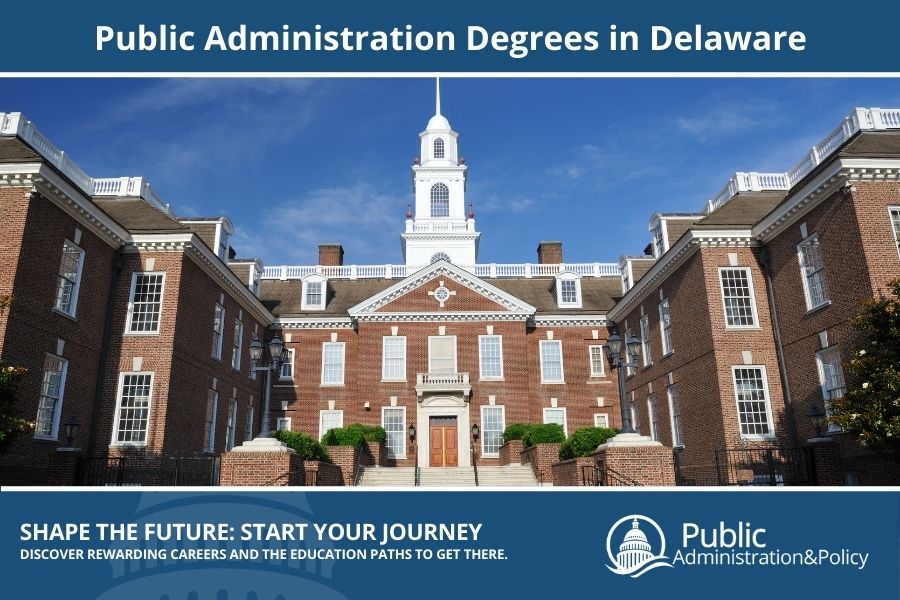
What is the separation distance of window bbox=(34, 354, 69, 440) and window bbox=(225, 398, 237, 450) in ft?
28.3

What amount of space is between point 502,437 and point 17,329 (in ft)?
65.7

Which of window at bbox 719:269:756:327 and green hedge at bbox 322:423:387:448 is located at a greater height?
window at bbox 719:269:756:327

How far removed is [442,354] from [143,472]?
15.7m

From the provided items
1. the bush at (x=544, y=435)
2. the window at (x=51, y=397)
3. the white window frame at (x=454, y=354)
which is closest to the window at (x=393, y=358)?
the white window frame at (x=454, y=354)

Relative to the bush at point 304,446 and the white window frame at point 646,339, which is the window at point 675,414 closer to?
the white window frame at point 646,339

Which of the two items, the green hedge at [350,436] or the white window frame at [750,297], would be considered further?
the green hedge at [350,436]

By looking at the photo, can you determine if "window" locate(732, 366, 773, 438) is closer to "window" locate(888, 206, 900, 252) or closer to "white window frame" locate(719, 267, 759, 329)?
"white window frame" locate(719, 267, 759, 329)

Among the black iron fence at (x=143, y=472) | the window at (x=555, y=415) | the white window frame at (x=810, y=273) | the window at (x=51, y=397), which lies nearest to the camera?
the window at (x=51, y=397)

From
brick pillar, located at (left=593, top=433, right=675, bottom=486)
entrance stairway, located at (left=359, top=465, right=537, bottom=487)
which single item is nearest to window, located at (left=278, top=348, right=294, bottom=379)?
entrance stairway, located at (left=359, top=465, right=537, bottom=487)

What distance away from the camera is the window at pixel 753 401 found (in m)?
20.5

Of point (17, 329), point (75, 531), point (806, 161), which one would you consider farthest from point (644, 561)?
point (806, 161)

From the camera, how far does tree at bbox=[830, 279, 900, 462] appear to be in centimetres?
1368

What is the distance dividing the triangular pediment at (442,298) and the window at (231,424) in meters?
7.55

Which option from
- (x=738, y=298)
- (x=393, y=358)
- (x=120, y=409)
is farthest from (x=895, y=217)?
(x=120, y=409)
